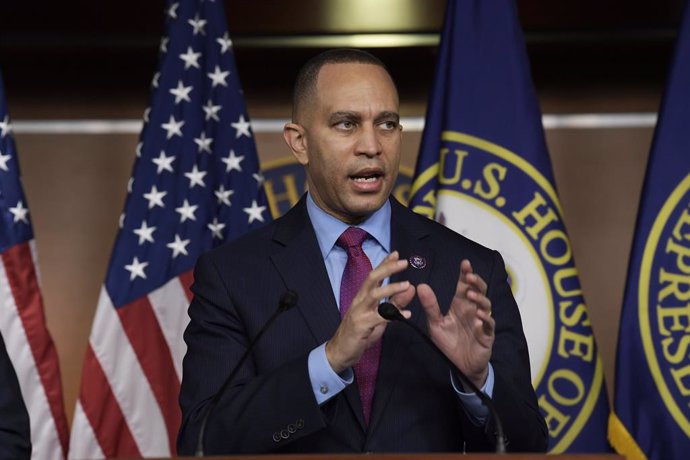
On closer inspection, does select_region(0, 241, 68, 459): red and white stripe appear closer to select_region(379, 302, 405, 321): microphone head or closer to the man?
the man

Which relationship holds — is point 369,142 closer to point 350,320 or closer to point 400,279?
point 400,279

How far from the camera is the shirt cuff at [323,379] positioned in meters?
2.21

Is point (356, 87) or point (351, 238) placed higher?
point (356, 87)

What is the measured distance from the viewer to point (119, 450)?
383cm

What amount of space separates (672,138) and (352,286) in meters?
1.78

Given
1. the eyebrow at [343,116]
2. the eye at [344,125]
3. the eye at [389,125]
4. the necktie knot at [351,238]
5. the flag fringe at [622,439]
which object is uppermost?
the eyebrow at [343,116]

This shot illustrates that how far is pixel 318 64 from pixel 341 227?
14.8 inches

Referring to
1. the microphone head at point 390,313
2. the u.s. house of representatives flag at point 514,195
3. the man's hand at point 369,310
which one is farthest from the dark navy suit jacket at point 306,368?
the u.s. house of representatives flag at point 514,195

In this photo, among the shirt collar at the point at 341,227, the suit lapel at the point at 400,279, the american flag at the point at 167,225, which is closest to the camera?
the suit lapel at the point at 400,279

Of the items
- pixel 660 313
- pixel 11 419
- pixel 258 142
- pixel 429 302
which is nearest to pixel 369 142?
pixel 429 302

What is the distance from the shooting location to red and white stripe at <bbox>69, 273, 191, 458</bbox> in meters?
3.79

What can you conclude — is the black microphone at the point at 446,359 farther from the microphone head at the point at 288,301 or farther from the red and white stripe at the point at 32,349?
the red and white stripe at the point at 32,349

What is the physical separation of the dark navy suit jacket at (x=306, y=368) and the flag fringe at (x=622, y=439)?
4.47 ft

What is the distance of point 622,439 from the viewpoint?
370 cm
